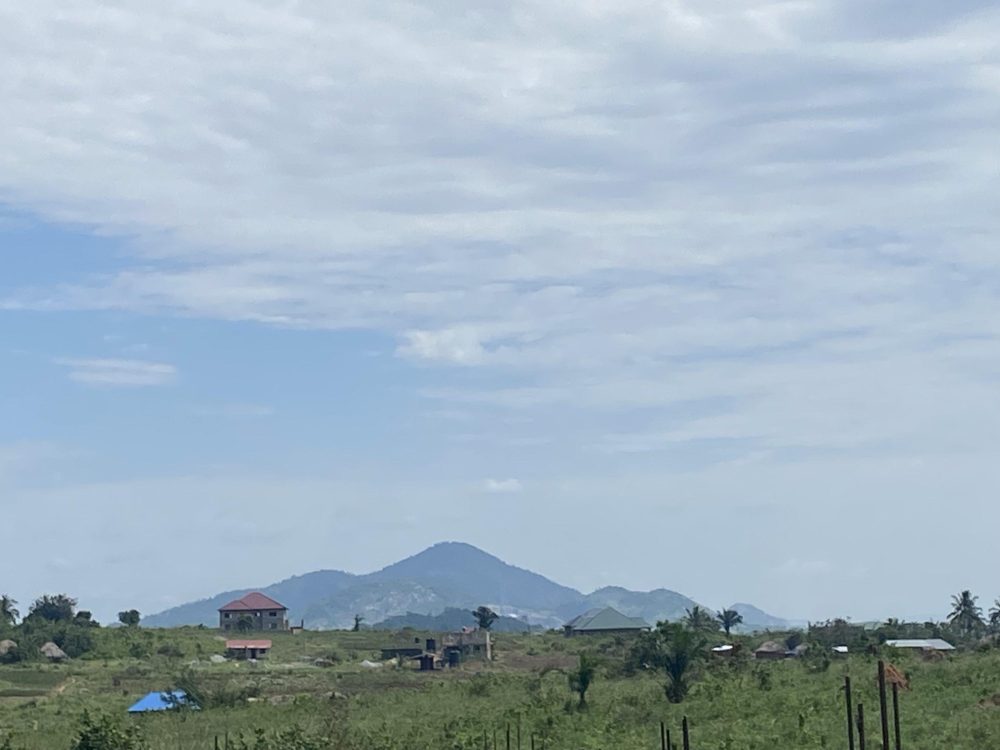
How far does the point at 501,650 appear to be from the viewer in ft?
307

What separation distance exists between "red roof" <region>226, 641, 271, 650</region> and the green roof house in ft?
90.4

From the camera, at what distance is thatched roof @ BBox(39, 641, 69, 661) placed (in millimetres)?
84375

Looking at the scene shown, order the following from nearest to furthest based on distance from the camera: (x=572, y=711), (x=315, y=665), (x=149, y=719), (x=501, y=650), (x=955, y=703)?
1. (x=955, y=703)
2. (x=572, y=711)
3. (x=149, y=719)
4. (x=315, y=665)
5. (x=501, y=650)

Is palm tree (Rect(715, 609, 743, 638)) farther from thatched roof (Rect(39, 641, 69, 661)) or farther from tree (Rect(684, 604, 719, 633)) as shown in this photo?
thatched roof (Rect(39, 641, 69, 661))

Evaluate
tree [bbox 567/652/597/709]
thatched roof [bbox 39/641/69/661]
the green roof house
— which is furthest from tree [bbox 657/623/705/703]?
the green roof house

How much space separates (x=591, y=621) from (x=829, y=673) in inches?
2576

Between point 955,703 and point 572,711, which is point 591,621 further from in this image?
point 955,703

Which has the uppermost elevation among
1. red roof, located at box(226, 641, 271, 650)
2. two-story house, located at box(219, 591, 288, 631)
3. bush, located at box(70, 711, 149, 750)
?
two-story house, located at box(219, 591, 288, 631)

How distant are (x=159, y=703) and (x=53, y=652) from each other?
28505 mm

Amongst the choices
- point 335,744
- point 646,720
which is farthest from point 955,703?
point 335,744

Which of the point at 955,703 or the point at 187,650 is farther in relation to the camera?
the point at 187,650

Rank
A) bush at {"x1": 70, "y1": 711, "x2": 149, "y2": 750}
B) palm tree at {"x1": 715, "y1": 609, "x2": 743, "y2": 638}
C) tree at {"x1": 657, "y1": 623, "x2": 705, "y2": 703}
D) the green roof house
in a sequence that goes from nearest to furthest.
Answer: bush at {"x1": 70, "y1": 711, "x2": 149, "y2": 750}, tree at {"x1": 657, "y1": 623, "x2": 705, "y2": 703}, the green roof house, palm tree at {"x1": 715, "y1": 609, "x2": 743, "y2": 638}

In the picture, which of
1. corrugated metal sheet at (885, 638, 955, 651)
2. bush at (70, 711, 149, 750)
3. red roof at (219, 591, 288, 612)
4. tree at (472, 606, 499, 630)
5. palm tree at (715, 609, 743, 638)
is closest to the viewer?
bush at (70, 711, 149, 750)

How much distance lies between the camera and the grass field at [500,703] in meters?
39.8
